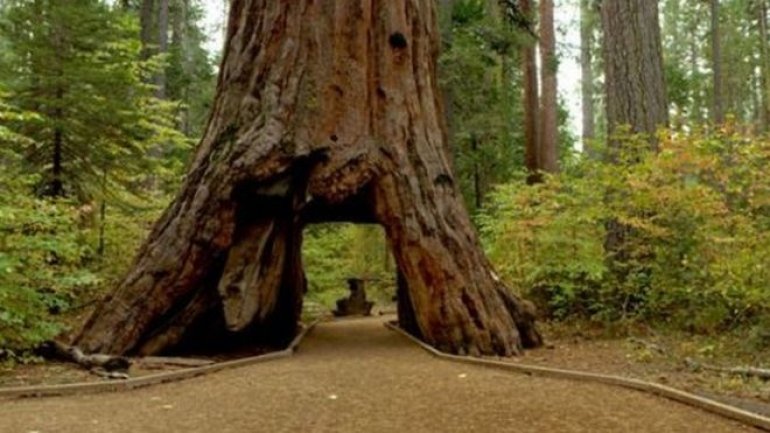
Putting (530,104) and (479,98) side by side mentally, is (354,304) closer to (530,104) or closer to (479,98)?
(479,98)

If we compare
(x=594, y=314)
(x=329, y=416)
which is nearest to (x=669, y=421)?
(x=329, y=416)

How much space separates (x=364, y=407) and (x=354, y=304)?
1284 cm

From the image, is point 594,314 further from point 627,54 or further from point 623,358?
point 627,54

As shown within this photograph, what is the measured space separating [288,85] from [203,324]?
3479mm

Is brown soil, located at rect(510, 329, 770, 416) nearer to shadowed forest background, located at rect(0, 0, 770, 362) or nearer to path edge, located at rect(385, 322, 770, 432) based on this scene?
path edge, located at rect(385, 322, 770, 432)

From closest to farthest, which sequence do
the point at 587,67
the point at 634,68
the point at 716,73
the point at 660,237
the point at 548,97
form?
the point at 660,237 < the point at 634,68 < the point at 548,97 < the point at 716,73 < the point at 587,67

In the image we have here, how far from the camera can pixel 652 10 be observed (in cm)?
1166

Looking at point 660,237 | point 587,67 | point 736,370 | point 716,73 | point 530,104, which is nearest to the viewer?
point 736,370

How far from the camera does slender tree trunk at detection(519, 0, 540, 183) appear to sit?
19453mm

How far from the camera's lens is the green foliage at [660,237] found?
8961mm

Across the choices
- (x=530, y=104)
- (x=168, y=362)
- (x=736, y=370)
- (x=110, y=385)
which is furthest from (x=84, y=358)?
(x=530, y=104)

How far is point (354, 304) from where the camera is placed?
1847 centimetres

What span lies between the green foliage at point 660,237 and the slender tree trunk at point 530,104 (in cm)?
806

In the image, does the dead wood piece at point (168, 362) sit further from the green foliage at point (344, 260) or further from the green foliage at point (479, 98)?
→ the green foliage at point (344, 260)
